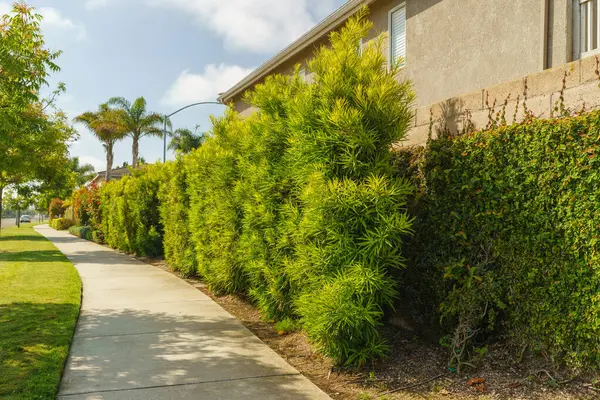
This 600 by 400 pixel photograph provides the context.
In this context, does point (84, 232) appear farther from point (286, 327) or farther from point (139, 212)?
point (286, 327)

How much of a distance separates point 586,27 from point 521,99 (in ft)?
14.9

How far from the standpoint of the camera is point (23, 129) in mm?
13188

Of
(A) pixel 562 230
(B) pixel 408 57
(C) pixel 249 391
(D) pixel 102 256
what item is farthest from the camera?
(D) pixel 102 256

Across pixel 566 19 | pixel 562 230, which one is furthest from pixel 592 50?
pixel 562 230

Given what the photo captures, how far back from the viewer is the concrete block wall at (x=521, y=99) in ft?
14.7

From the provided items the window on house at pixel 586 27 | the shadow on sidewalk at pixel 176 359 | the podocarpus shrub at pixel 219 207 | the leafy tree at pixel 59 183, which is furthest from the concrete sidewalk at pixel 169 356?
the leafy tree at pixel 59 183

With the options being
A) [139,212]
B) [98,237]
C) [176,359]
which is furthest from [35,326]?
[98,237]

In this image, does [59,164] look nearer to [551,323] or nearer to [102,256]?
[102,256]

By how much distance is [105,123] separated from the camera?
4034cm

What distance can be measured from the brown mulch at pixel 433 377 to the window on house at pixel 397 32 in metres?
7.99

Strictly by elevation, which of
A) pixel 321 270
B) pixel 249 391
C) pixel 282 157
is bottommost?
pixel 249 391

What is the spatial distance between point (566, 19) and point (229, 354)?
757 centimetres

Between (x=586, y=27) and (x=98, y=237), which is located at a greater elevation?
(x=586, y=27)

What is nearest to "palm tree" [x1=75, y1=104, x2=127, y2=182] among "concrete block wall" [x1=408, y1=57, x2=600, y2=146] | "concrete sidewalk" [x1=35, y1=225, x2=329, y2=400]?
"concrete sidewalk" [x1=35, y1=225, x2=329, y2=400]
